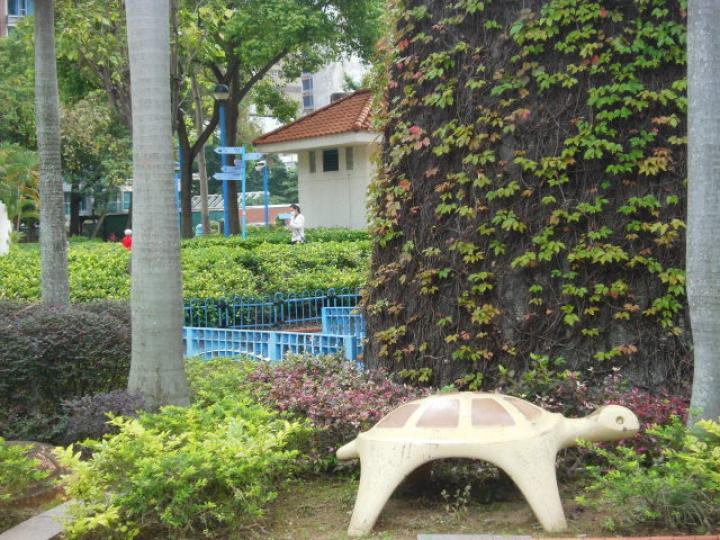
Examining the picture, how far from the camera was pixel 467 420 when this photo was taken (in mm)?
5445

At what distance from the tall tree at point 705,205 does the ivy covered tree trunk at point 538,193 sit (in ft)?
4.73

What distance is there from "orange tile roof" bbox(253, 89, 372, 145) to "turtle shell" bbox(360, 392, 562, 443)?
22.2 metres

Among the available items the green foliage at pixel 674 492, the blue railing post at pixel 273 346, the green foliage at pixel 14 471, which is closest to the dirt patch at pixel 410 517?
the green foliage at pixel 674 492

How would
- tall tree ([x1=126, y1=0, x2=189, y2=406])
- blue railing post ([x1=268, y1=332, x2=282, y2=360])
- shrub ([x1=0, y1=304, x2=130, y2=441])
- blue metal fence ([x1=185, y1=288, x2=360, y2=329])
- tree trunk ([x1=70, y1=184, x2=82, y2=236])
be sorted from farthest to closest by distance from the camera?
tree trunk ([x1=70, y1=184, x2=82, y2=236]) → blue metal fence ([x1=185, y1=288, x2=360, y2=329]) → blue railing post ([x1=268, y1=332, x2=282, y2=360]) → shrub ([x1=0, y1=304, x2=130, y2=441]) → tall tree ([x1=126, y1=0, x2=189, y2=406])

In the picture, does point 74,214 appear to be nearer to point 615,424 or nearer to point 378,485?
point 378,485

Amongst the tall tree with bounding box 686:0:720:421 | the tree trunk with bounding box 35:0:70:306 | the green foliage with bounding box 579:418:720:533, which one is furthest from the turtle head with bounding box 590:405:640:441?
the tree trunk with bounding box 35:0:70:306

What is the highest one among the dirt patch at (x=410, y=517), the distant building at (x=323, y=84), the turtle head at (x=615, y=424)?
the distant building at (x=323, y=84)

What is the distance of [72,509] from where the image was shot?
5.15 meters

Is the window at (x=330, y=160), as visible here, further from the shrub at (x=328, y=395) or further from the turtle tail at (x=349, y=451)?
the turtle tail at (x=349, y=451)

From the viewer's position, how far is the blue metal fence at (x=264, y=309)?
12930mm

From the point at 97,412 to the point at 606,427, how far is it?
150 inches

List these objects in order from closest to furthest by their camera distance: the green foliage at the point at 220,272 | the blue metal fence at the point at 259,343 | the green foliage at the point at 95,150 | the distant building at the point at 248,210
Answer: the blue metal fence at the point at 259,343 → the green foliage at the point at 220,272 → the green foliage at the point at 95,150 → the distant building at the point at 248,210

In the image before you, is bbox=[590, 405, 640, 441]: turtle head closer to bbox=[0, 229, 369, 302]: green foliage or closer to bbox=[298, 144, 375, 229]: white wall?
bbox=[0, 229, 369, 302]: green foliage

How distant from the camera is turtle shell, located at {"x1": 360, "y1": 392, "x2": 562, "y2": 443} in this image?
5387 mm
